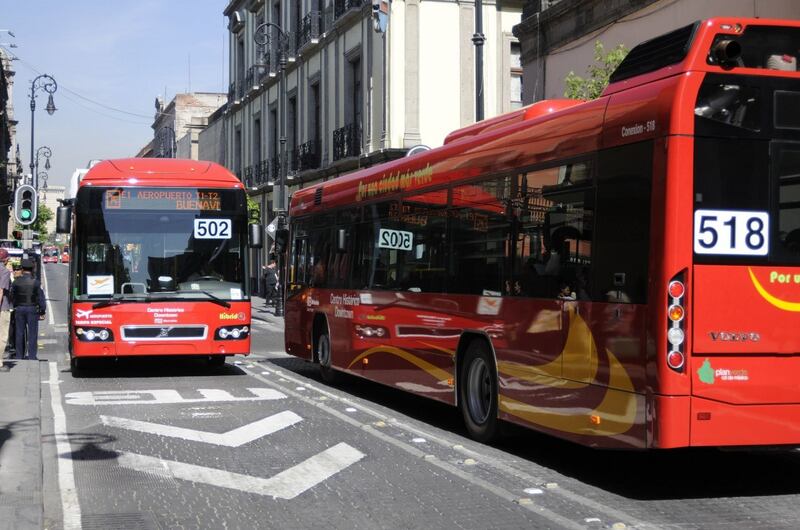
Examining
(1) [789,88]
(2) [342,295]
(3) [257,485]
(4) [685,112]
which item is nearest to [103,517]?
(3) [257,485]

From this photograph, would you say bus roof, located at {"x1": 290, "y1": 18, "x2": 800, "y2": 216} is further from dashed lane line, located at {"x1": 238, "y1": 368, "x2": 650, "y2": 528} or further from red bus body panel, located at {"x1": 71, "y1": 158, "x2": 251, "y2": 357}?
red bus body panel, located at {"x1": 71, "y1": 158, "x2": 251, "y2": 357}

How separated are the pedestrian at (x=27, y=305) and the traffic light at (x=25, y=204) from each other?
17.2ft

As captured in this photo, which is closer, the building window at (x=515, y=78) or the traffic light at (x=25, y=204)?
the traffic light at (x=25, y=204)

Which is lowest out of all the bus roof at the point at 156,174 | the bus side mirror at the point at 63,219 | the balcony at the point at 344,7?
the bus side mirror at the point at 63,219

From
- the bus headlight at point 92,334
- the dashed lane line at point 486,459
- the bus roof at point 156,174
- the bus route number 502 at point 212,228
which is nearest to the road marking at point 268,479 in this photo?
the dashed lane line at point 486,459

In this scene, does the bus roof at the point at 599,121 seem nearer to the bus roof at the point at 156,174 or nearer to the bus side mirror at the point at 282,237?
the bus roof at the point at 156,174

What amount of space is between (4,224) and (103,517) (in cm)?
9863

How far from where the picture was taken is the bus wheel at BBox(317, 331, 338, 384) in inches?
607

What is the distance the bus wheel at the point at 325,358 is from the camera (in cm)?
1543

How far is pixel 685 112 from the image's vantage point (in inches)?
285

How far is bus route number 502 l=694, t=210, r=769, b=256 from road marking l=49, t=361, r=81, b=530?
4.39 m

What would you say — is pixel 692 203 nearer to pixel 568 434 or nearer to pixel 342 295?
pixel 568 434

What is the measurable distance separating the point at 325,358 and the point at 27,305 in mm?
5623

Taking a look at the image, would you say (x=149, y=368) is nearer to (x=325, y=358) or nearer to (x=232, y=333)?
(x=232, y=333)
